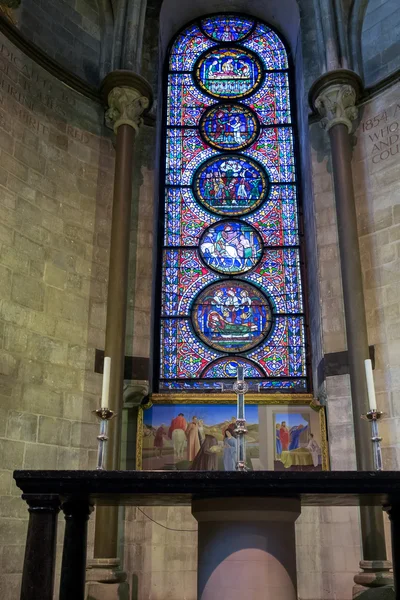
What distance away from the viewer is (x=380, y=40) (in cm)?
975

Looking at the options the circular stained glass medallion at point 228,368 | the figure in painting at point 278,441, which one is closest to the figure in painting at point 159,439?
the circular stained glass medallion at point 228,368

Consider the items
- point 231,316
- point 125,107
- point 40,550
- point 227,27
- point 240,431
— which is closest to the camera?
point 40,550

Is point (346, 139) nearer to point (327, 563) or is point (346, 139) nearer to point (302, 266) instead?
point (302, 266)

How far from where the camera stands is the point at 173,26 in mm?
11383

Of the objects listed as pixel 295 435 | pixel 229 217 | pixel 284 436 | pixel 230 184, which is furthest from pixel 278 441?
pixel 230 184

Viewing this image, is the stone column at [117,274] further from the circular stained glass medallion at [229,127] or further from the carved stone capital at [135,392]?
the circular stained glass medallion at [229,127]

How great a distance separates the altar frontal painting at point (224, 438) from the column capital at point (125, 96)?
3.85 metres

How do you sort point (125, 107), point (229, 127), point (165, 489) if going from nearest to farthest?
1. point (165, 489)
2. point (125, 107)
3. point (229, 127)

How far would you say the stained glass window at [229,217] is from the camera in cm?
945

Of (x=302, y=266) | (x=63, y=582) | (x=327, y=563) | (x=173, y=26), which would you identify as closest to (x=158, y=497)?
(x=63, y=582)

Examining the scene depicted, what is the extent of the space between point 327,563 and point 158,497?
4.00 metres

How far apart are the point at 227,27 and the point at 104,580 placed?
8736 millimetres

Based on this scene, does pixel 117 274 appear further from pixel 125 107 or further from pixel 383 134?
pixel 383 134

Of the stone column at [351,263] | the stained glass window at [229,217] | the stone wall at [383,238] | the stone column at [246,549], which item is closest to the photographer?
the stone column at [246,549]
